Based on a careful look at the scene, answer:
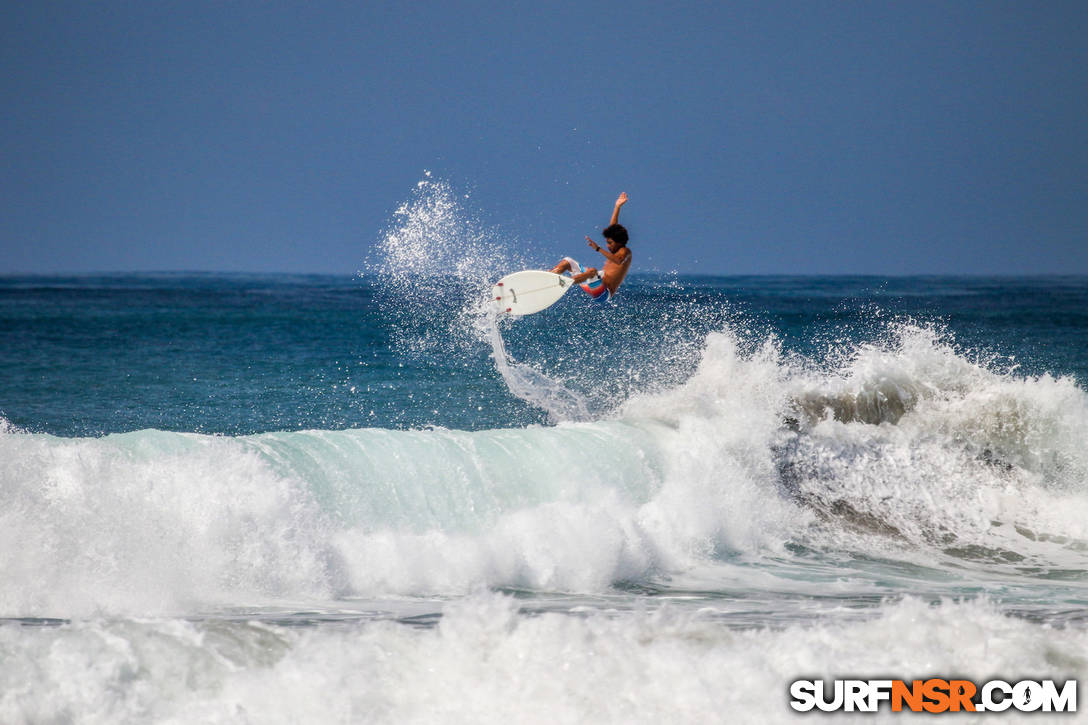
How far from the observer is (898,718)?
4.42 metres

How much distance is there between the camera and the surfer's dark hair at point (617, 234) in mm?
9234

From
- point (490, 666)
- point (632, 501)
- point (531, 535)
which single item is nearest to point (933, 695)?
point (490, 666)

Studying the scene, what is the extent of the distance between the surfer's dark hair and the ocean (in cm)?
193

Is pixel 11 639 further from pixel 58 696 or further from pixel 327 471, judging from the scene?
pixel 327 471

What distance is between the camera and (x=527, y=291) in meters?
10.8

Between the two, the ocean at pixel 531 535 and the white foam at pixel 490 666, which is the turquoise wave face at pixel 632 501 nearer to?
the ocean at pixel 531 535

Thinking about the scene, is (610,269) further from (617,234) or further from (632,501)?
(632,501)

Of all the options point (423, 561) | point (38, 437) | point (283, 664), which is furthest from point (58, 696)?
point (38, 437)

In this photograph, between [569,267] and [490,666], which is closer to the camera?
[490,666]

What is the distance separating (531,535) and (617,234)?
10.2ft

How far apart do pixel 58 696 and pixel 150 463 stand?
3337 mm

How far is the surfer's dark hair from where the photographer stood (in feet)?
30.3

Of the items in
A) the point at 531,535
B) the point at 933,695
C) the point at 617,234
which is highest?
the point at 617,234

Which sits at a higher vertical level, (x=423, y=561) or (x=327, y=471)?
(x=327, y=471)
